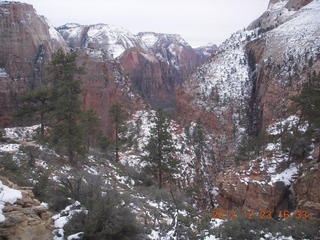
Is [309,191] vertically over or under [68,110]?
under

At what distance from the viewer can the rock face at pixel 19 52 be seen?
43.0m

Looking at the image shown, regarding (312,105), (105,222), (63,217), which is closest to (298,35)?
(312,105)

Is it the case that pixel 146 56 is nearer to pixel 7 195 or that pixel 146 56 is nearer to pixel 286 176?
pixel 286 176

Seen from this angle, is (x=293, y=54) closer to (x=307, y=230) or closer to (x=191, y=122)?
(x=191, y=122)

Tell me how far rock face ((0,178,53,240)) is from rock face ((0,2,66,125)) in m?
42.9

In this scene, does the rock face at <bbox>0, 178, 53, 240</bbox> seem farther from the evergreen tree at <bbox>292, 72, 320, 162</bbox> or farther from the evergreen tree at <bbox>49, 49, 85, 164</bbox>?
the evergreen tree at <bbox>292, 72, 320, 162</bbox>

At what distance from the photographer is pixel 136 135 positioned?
28953 mm

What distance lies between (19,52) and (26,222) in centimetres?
5323

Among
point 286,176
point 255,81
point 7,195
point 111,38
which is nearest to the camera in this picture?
point 7,195

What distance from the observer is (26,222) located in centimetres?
429

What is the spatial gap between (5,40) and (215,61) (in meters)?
41.8

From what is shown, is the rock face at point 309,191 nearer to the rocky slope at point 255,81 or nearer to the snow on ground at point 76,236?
the rocky slope at point 255,81

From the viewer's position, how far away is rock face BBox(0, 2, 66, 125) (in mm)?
42953

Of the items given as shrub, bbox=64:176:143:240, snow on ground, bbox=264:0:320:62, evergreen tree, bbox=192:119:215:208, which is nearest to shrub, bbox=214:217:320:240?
shrub, bbox=64:176:143:240
